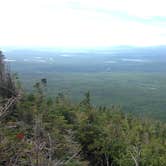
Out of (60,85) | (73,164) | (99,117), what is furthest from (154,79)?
(73,164)

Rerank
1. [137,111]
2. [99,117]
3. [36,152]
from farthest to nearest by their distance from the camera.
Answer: [137,111] → [99,117] → [36,152]

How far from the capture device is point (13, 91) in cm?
2225

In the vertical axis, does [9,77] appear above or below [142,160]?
above

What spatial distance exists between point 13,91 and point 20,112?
2.03 metres

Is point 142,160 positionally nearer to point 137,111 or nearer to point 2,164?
point 2,164

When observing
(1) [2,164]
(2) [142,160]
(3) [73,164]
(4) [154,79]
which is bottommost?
(4) [154,79]

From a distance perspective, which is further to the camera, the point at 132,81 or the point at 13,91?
the point at 132,81

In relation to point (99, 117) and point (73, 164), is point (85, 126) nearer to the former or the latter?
point (99, 117)

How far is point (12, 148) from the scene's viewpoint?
4605mm

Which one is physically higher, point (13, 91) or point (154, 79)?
point (13, 91)

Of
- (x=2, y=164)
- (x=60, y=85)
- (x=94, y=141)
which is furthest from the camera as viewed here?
(x=60, y=85)

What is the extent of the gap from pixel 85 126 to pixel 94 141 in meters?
0.85

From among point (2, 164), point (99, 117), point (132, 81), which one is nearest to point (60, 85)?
point (132, 81)

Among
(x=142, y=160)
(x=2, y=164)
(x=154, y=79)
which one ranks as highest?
(x=2, y=164)
